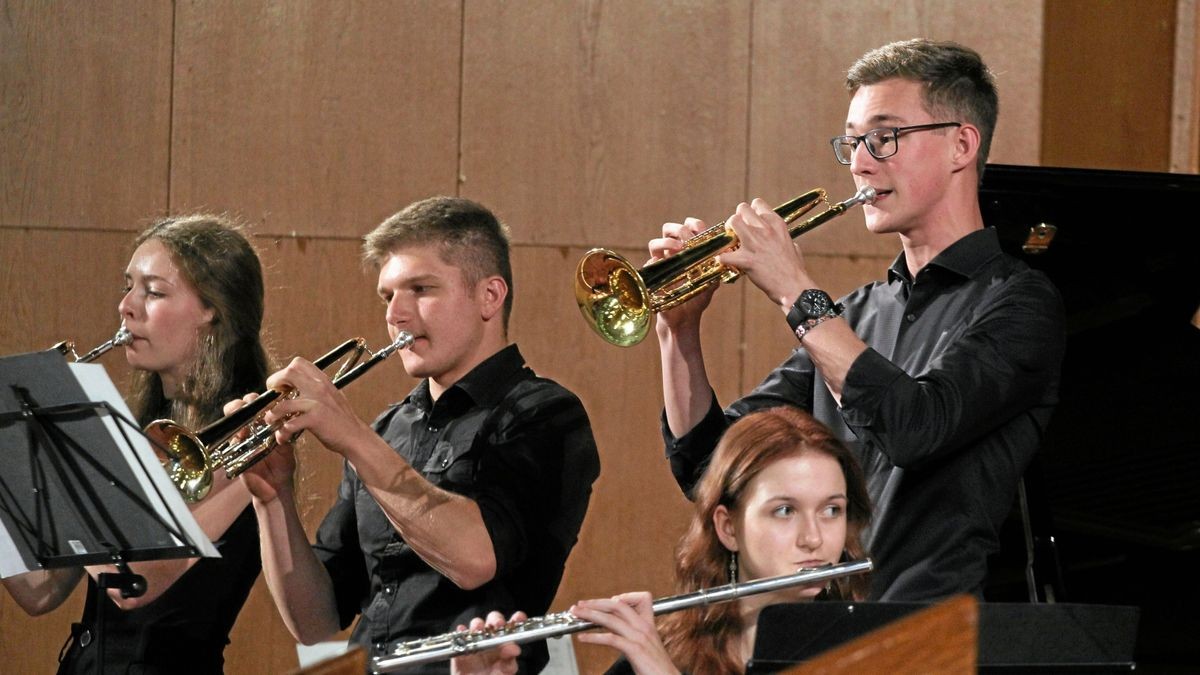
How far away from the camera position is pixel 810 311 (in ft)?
7.79

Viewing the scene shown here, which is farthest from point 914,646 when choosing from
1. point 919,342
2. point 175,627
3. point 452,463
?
point 175,627

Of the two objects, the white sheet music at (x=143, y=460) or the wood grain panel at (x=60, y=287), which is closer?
the white sheet music at (x=143, y=460)

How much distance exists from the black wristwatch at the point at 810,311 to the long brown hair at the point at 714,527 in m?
0.13

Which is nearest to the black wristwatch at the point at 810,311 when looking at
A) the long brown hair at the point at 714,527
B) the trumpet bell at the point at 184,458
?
the long brown hair at the point at 714,527

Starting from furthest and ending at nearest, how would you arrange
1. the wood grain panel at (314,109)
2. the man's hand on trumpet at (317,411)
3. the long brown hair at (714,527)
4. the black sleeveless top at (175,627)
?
the wood grain panel at (314,109) → the black sleeveless top at (175,627) → the man's hand on trumpet at (317,411) → the long brown hair at (714,527)

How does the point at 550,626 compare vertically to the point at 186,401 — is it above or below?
below

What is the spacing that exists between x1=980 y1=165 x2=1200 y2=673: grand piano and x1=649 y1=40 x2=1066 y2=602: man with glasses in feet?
1.51

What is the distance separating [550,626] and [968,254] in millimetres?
913

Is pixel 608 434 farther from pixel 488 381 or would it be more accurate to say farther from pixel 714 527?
pixel 714 527

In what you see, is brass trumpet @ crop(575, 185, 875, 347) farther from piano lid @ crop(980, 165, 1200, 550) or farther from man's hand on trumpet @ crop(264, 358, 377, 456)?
piano lid @ crop(980, 165, 1200, 550)

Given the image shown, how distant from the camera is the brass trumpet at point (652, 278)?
99.7 inches

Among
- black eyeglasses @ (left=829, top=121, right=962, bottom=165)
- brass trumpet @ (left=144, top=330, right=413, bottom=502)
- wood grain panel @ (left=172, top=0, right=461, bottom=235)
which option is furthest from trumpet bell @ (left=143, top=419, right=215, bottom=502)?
wood grain panel @ (left=172, top=0, right=461, bottom=235)

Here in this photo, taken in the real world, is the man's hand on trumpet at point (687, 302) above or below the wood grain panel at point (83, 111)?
below

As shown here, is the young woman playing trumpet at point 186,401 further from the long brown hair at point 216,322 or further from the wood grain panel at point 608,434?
the wood grain panel at point 608,434
